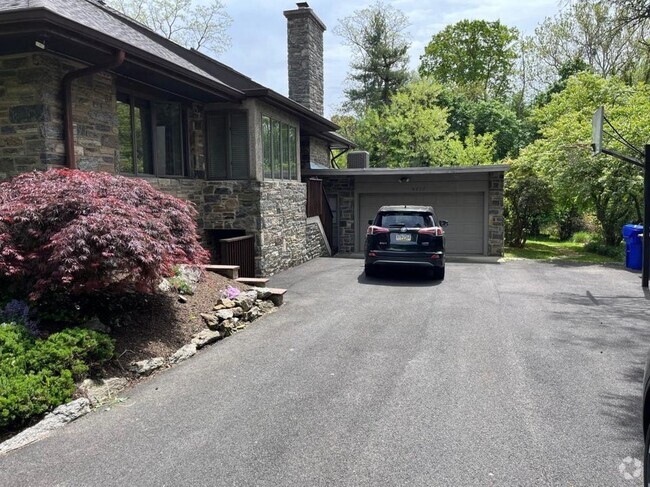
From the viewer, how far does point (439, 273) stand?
457 inches

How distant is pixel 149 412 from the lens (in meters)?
4.48

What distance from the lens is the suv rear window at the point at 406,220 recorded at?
1110 cm

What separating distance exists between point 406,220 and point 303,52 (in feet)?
30.2

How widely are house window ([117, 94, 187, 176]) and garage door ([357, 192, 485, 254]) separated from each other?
8.77 m

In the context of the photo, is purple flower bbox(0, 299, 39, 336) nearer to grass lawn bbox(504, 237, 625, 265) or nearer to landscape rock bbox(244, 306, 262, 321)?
landscape rock bbox(244, 306, 262, 321)

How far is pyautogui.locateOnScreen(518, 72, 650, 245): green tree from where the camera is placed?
14.7 meters

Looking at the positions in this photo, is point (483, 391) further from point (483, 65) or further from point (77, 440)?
point (483, 65)

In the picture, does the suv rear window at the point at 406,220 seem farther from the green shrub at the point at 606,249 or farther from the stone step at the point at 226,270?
the green shrub at the point at 606,249

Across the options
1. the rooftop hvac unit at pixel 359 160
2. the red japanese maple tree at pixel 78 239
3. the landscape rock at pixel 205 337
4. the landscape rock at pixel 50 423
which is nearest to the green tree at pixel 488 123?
the rooftop hvac unit at pixel 359 160

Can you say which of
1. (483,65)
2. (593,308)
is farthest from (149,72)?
(483,65)

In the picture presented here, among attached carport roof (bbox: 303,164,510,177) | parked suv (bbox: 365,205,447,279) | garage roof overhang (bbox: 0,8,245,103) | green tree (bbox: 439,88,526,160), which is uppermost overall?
green tree (bbox: 439,88,526,160)

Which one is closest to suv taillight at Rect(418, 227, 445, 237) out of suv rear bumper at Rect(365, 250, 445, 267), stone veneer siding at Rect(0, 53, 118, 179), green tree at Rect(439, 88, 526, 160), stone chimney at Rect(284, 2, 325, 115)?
suv rear bumper at Rect(365, 250, 445, 267)

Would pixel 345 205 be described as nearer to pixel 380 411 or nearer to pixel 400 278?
pixel 400 278

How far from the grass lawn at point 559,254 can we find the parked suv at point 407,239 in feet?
21.9
